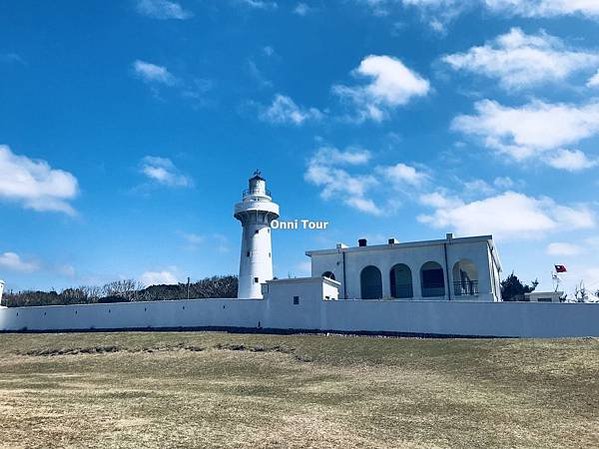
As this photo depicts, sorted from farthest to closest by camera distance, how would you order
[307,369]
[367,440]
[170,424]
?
[307,369]
[170,424]
[367,440]

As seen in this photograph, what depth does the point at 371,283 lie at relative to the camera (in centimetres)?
3812

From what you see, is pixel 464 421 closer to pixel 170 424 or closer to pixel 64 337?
pixel 170 424

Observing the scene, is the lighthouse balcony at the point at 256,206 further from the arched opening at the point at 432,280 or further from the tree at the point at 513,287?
the tree at the point at 513,287

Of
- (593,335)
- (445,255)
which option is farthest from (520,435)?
(445,255)

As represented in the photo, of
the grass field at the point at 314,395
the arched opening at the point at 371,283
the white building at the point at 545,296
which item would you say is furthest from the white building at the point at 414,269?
the grass field at the point at 314,395

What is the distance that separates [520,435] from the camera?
10.3 meters

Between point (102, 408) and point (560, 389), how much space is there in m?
12.6

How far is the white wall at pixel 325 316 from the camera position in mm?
25344

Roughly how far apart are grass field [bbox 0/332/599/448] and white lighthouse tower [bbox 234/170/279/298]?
1222cm

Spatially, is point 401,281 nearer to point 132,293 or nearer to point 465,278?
point 465,278

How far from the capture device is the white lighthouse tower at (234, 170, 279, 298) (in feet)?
129

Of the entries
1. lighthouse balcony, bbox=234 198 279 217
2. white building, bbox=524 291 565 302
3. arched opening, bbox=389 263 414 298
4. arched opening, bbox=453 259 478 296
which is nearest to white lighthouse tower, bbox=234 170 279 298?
lighthouse balcony, bbox=234 198 279 217

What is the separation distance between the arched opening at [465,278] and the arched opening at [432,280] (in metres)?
1.03

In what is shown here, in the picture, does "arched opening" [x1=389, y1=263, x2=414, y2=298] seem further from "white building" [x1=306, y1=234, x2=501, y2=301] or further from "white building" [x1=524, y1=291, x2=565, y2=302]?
"white building" [x1=524, y1=291, x2=565, y2=302]
